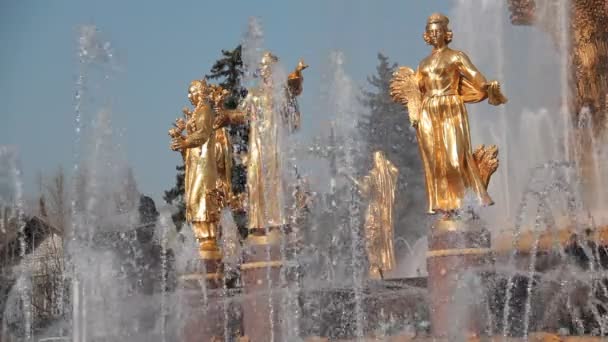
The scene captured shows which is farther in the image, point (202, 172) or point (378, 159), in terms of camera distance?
point (202, 172)

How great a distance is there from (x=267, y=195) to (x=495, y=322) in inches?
140

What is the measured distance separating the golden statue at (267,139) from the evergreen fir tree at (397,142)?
56.1ft

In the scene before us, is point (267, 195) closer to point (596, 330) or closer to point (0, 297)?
point (596, 330)

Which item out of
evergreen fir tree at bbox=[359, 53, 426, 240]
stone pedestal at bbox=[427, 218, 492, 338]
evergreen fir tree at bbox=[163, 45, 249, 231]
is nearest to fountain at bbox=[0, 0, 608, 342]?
stone pedestal at bbox=[427, 218, 492, 338]

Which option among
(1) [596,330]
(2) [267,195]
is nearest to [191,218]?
(2) [267,195]

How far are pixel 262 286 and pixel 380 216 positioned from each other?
1.96 metres

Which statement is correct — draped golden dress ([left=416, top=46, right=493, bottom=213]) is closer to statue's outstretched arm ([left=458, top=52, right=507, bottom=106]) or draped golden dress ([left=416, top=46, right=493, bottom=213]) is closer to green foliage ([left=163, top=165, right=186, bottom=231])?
statue's outstretched arm ([left=458, top=52, right=507, bottom=106])

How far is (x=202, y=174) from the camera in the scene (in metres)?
12.0

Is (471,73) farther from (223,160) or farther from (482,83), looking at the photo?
(223,160)

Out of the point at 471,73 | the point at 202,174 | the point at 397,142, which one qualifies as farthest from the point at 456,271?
the point at 397,142

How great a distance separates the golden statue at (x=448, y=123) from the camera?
905cm

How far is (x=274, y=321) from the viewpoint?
1050 cm

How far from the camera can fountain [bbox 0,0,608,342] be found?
872cm

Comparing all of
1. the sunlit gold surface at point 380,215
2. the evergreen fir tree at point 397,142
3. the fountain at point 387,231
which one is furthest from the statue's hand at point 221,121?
the evergreen fir tree at point 397,142
